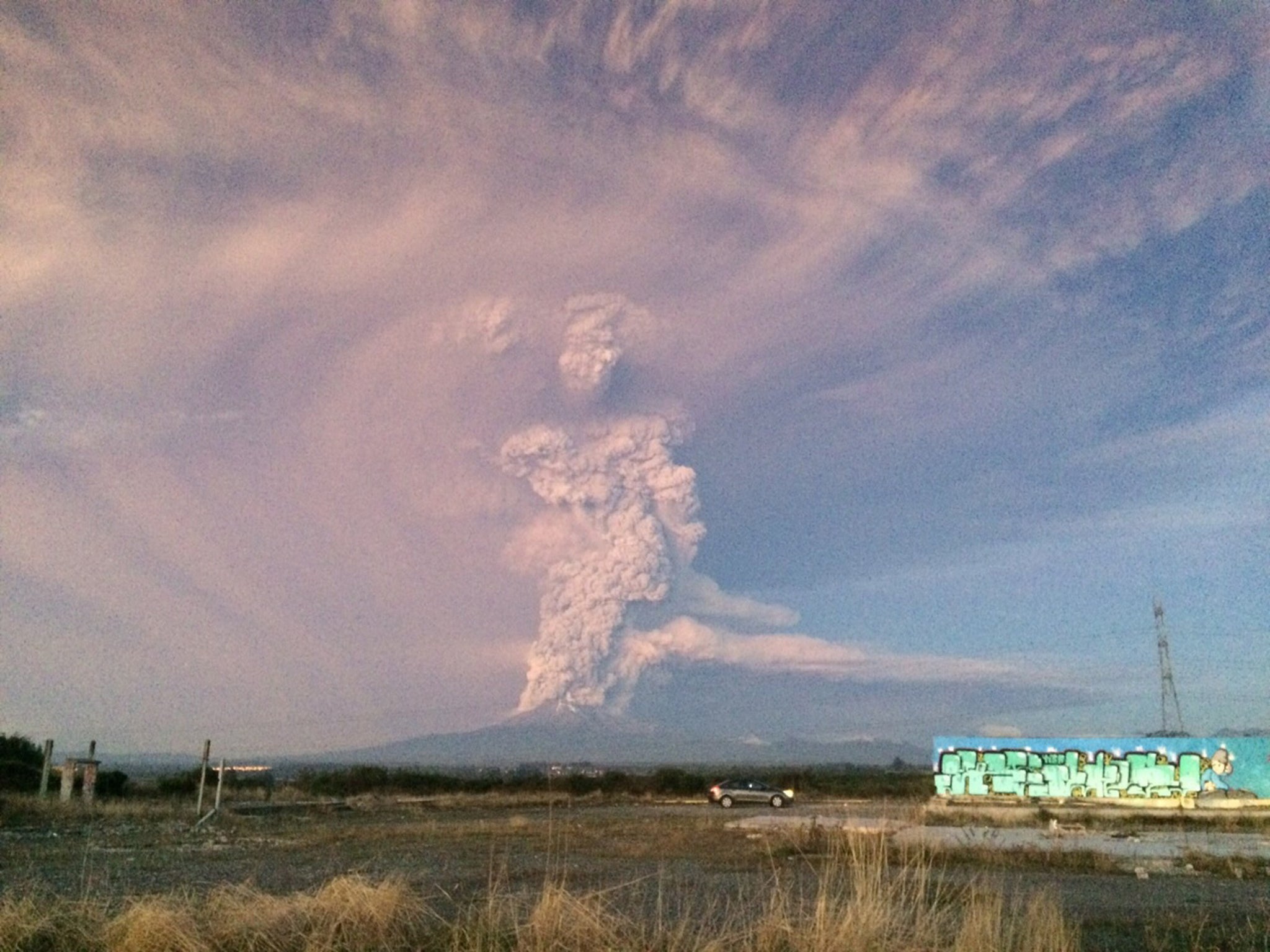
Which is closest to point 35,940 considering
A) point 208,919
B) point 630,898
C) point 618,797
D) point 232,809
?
point 208,919

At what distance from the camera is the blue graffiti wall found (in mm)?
41188

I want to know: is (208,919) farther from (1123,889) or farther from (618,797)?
(618,797)

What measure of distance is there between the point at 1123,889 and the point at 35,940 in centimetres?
1390

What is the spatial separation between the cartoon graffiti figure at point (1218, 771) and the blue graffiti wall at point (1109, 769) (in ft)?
0.08

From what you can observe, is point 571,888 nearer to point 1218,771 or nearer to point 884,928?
point 884,928

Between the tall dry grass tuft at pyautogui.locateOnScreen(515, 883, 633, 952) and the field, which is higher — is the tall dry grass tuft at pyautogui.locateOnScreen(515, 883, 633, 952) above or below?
above

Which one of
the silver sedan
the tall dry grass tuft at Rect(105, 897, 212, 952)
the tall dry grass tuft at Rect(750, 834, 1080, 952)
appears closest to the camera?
the tall dry grass tuft at Rect(750, 834, 1080, 952)

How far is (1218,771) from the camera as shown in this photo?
41.5 m

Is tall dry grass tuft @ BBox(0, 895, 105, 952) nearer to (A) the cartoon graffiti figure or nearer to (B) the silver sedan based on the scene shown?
(B) the silver sedan

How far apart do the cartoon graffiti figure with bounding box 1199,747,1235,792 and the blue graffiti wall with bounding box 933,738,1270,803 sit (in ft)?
0.08

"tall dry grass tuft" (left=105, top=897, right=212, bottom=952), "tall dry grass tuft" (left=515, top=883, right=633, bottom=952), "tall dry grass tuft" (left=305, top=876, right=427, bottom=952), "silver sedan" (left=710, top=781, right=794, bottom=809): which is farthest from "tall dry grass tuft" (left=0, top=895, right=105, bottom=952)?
"silver sedan" (left=710, top=781, right=794, bottom=809)

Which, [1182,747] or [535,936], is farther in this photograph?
[1182,747]

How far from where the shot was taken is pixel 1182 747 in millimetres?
42344

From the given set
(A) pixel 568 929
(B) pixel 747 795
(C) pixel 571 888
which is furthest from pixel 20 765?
(A) pixel 568 929
